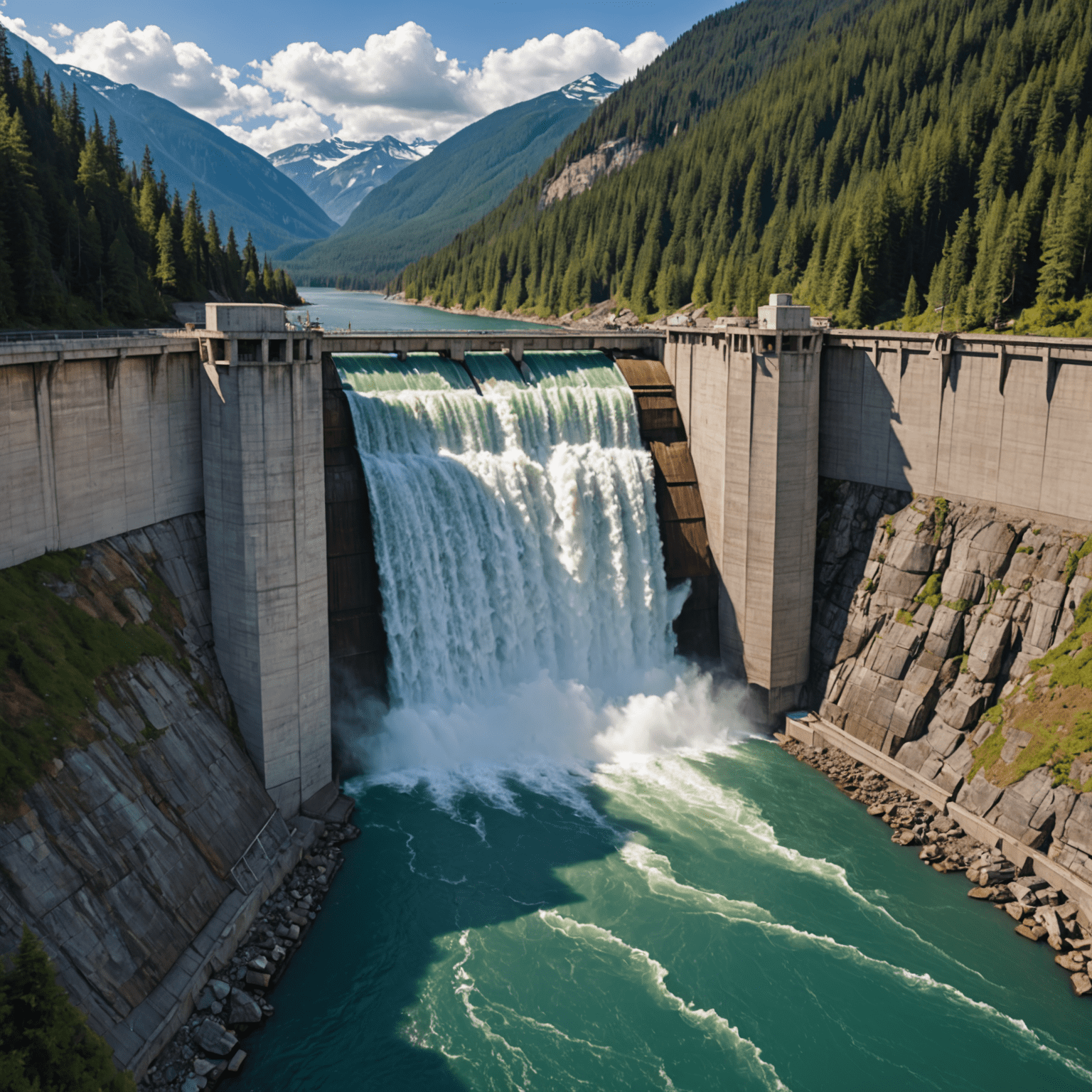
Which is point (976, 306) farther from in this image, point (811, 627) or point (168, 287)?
point (168, 287)

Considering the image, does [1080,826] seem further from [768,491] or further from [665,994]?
[768,491]

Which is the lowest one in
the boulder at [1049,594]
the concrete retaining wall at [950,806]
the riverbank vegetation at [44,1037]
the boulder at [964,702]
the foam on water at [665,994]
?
the foam on water at [665,994]

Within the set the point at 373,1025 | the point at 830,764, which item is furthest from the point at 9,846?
the point at 830,764

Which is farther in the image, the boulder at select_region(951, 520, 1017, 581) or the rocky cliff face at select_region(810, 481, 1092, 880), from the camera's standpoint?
the boulder at select_region(951, 520, 1017, 581)

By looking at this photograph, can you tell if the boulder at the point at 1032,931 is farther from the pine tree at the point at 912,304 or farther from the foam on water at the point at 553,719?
the pine tree at the point at 912,304

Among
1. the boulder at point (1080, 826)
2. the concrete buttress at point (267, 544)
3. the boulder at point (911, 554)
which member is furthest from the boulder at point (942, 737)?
the concrete buttress at point (267, 544)

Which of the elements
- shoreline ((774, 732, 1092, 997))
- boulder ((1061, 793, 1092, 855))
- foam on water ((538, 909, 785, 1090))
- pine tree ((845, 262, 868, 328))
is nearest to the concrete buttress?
foam on water ((538, 909, 785, 1090))

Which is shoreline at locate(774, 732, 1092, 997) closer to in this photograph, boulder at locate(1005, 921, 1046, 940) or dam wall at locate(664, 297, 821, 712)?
boulder at locate(1005, 921, 1046, 940)
